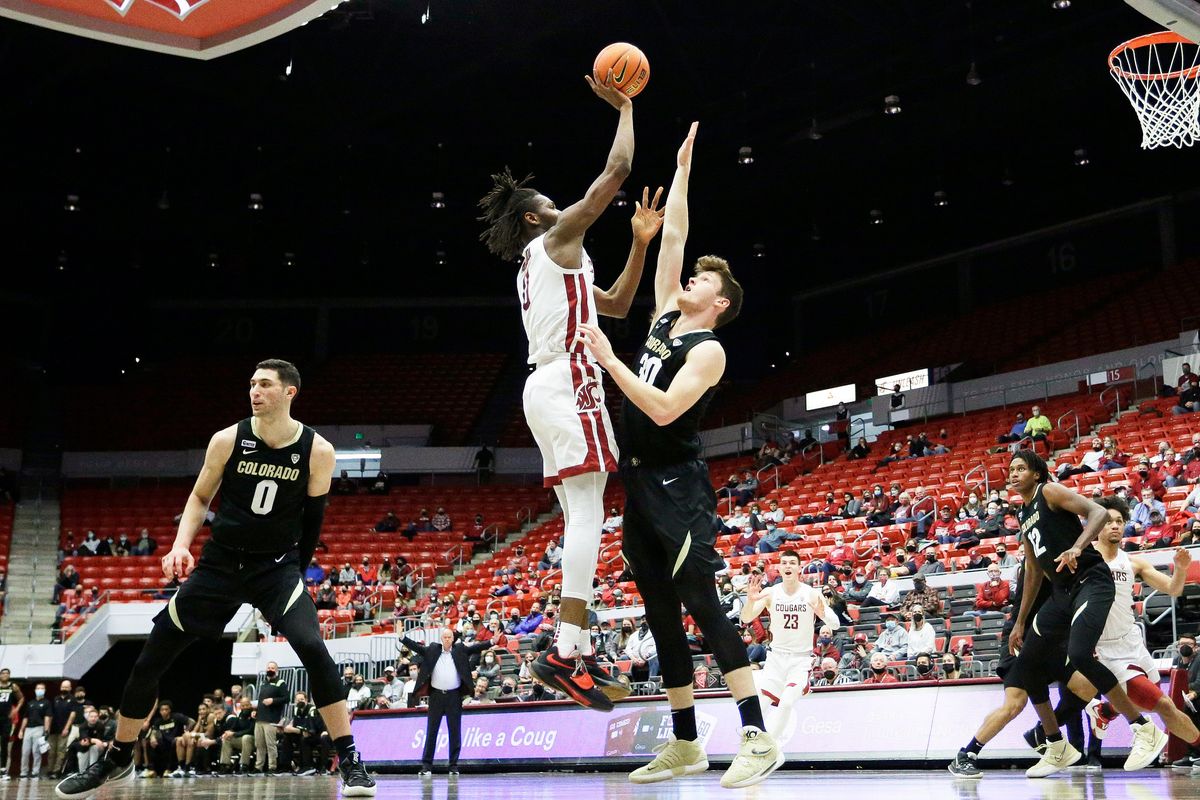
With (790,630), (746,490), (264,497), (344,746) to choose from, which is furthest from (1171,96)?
(746,490)

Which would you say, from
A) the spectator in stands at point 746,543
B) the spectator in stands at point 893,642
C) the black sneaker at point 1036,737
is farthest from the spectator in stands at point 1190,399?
the black sneaker at point 1036,737

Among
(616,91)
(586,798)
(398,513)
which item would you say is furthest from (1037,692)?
(398,513)

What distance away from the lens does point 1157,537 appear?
49.4 ft

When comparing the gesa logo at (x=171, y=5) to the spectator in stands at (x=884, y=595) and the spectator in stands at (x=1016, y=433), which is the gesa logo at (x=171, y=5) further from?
the spectator in stands at (x=1016, y=433)

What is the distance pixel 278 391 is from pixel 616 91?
2.28m

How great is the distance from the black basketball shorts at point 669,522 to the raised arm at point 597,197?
3.65 ft

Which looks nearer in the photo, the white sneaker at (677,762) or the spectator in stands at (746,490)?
the white sneaker at (677,762)

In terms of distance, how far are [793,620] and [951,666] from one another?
241 cm

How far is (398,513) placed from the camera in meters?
31.8

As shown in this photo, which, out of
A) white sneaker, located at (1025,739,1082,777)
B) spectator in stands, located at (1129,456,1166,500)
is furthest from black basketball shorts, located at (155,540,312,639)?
spectator in stands, located at (1129,456,1166,500)

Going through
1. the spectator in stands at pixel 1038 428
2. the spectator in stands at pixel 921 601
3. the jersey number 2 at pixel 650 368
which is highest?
the spectator in stands at pixel 1038 428

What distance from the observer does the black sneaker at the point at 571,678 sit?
5.68 meters

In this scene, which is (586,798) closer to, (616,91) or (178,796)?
(178,796)

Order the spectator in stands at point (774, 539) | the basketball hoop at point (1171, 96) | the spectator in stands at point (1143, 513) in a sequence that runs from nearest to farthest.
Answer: the basketball hoop at point (1171, 96), the spectator in stands at point (1143, 513), the spectator in stands at point (774, 539)
